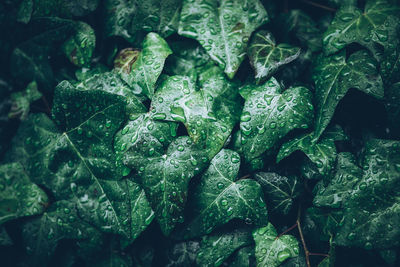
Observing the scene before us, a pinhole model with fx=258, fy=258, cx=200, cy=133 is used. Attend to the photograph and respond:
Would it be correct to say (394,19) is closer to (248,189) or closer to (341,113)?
(341,113)

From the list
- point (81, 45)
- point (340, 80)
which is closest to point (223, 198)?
point (340, 80)

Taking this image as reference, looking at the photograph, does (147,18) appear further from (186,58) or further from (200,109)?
(200,109)

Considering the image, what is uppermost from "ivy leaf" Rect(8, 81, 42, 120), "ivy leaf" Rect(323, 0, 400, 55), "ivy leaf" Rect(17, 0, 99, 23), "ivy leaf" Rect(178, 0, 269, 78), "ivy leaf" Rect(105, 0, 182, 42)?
"ivy leaf" Rect(17, 0, 99, 23)

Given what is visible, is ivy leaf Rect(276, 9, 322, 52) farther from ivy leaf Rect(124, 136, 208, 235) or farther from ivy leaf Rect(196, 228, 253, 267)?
ivy leaf Rect(196, 228, 253, 267)

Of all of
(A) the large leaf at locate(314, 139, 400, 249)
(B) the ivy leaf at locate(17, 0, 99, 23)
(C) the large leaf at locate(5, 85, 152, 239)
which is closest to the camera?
(A) the large leaf at locate(314, 139, 400, 249)

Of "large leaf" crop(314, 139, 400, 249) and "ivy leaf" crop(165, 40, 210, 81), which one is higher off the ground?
"ivy leaf" crop(165, 40, 210, 81)

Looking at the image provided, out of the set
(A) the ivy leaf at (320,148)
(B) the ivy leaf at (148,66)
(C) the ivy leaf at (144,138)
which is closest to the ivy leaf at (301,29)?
(A) the ivy leaf at (320,148)

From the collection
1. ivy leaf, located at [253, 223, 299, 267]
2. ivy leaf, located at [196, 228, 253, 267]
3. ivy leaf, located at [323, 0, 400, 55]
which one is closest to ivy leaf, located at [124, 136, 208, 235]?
ivy leaf, located at [196, 228, 253, 267]
